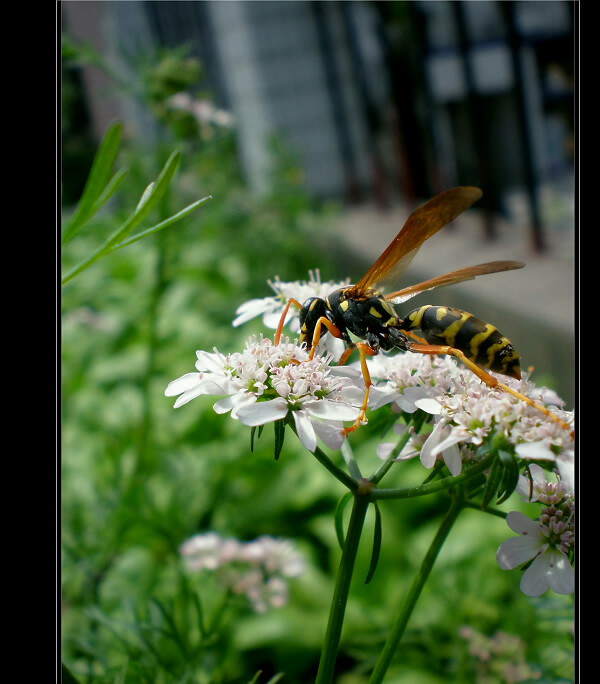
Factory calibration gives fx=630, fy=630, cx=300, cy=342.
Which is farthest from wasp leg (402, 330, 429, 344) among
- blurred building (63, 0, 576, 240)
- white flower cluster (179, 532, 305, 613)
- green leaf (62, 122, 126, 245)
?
blurred building (63, 0, 576, 240)

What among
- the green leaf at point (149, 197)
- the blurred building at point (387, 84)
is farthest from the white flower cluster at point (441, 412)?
the blurred building at point (387, 84)

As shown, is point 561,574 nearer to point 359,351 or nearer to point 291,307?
point 359,351

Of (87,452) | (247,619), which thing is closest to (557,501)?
(247,619)

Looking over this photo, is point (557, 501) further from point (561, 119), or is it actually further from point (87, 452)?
point (87, 452)

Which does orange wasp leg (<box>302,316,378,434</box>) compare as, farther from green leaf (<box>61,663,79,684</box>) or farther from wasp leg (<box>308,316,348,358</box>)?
green leaf (<box>61,663,79,684</box>)

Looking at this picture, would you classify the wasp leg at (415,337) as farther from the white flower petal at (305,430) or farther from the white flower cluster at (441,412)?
the white flower petal at (305,430)

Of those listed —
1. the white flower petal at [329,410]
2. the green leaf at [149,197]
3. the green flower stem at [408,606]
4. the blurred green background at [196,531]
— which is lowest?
the blurred green background at [196,531]
